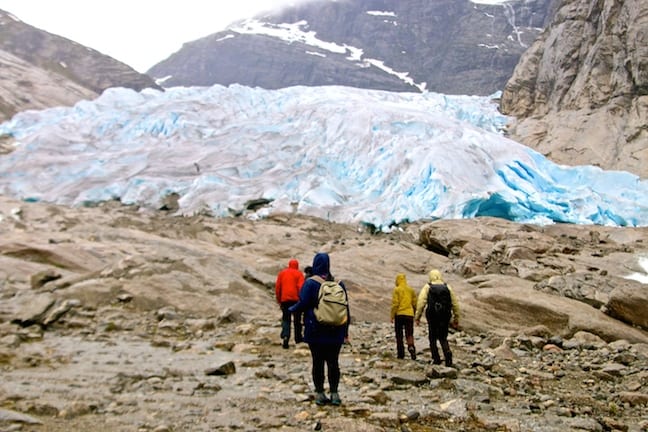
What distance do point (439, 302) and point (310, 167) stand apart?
783 inches

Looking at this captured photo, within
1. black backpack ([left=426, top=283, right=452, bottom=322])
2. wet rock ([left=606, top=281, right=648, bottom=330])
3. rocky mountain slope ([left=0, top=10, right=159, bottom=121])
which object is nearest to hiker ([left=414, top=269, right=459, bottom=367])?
black backpack ([left=426, top=283, right=452, bottom=322])

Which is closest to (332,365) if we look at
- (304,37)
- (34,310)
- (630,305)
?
(34,310)

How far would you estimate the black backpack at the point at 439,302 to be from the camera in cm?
746

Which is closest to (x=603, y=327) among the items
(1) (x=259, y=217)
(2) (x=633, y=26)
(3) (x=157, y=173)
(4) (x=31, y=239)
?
(4) (x=31, y=239)

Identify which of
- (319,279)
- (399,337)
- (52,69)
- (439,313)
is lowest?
(399,337)

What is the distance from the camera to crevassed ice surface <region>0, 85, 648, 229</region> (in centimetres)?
2355

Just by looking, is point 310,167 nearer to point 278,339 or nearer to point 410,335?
point 278,339

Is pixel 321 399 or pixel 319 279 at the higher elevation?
pixel 319 279

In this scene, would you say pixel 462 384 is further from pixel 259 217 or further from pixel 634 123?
pixel 634 123

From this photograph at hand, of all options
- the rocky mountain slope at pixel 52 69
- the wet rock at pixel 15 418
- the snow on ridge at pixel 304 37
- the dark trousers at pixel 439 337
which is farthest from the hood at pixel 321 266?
the snow on ridge at pixel 304 37

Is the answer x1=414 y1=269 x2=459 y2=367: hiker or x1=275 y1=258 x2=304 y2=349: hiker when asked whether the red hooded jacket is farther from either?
x1=414 y1=269 x2=459 y2=367: hiker

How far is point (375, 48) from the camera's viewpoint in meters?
100

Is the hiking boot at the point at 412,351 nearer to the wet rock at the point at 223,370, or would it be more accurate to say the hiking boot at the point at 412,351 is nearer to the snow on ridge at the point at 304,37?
the wet rock at the point at 223,370

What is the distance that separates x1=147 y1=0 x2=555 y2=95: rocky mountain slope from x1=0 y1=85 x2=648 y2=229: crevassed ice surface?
2055 inches
